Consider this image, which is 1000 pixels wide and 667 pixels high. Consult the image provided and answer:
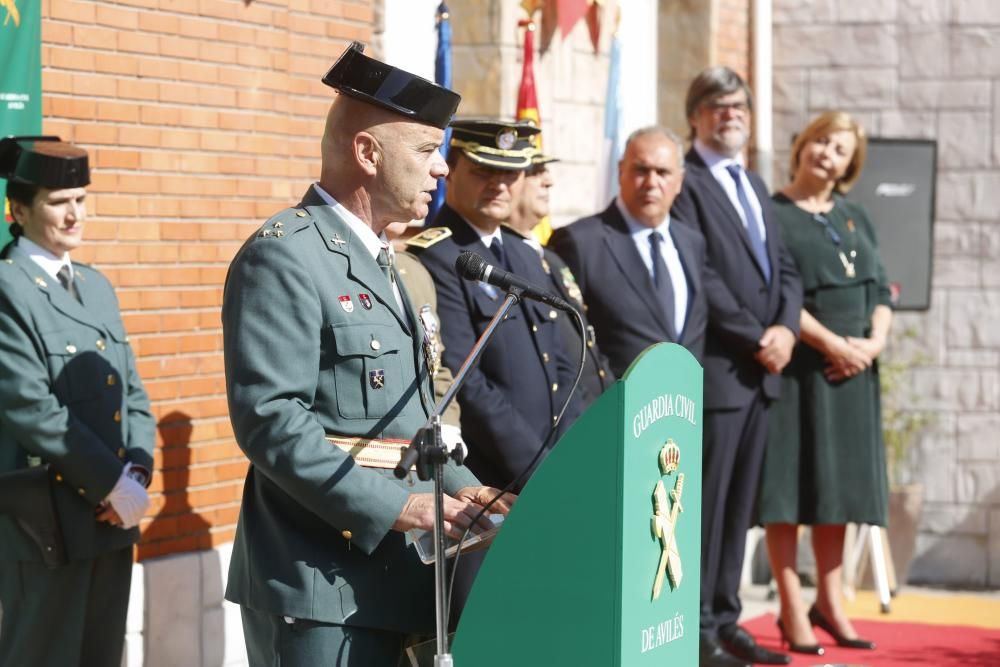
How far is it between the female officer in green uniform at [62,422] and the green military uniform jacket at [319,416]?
1464 mm

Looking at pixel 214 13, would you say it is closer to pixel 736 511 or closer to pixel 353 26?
Result: pixel 353 26

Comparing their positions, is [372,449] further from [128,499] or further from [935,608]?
[935,608]

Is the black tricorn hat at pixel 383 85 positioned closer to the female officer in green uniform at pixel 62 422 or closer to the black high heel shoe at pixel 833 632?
the female officer in green uniform at pixel 62 422

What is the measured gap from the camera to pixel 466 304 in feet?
16.5

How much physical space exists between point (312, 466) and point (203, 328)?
294 centimetres

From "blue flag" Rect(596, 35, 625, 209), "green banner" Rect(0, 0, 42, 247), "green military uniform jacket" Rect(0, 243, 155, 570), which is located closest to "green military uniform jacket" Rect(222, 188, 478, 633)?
"green military uniform jacket" Rect(0, 243, 155, 570)

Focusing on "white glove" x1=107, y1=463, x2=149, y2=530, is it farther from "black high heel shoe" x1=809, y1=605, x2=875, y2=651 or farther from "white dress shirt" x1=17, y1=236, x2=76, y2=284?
"black high heel shoe" x1=809, y1=605, x2=875, y2=651

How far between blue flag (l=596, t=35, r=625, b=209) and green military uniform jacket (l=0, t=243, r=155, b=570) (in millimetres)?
3660

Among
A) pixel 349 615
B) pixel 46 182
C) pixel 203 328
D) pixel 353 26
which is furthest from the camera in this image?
pixel 353 26

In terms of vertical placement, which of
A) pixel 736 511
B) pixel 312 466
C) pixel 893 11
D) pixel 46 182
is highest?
pixel 893 11

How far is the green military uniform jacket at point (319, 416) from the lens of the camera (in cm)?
296

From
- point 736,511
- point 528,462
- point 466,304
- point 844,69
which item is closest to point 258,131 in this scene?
point 466,304

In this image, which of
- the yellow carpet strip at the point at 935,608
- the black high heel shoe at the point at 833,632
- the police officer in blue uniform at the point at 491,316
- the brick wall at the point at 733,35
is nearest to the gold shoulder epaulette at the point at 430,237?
the police officer in blue uniform at the point at 491,316

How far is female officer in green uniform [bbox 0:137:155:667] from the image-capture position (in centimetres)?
451
